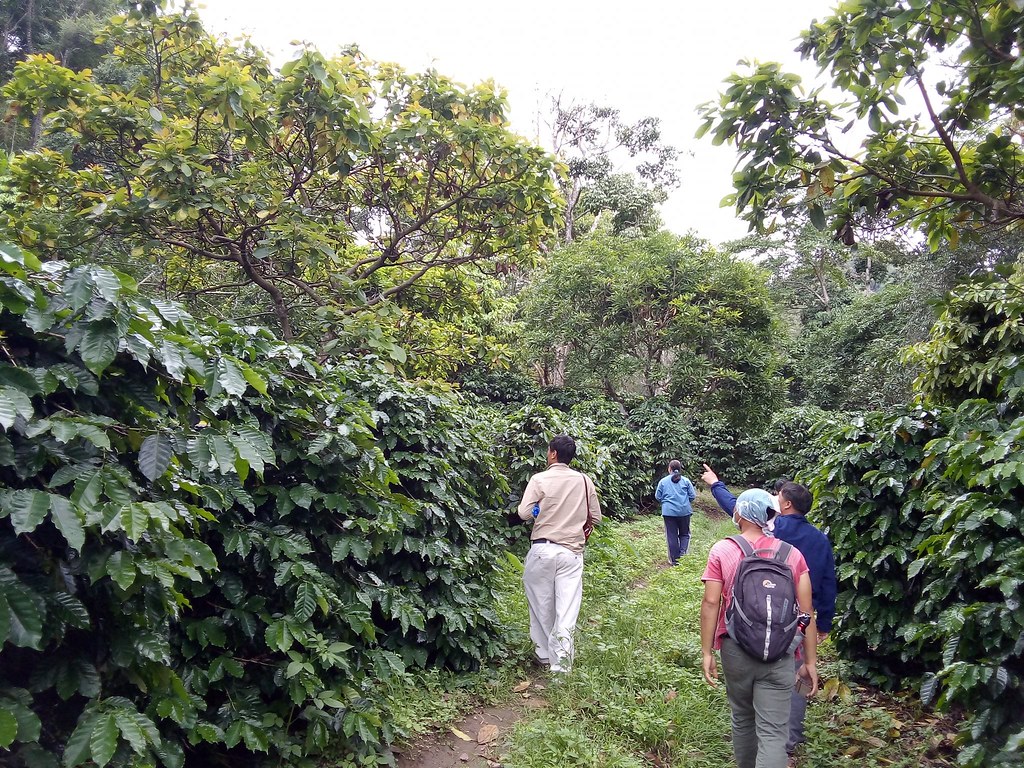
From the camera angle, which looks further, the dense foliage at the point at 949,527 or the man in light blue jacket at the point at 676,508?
the man in light blue jacket at the point at 676,508

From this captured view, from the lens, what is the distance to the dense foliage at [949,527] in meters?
3.06

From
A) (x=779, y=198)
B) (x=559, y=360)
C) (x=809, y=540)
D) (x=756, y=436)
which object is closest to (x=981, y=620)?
(x=809, y=540)

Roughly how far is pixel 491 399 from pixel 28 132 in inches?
710

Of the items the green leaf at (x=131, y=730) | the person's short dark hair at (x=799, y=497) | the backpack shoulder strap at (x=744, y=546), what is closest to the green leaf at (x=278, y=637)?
the green leaf at (x=131, y=730)

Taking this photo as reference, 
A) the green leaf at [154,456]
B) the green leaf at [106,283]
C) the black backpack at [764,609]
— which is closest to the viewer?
the green leaf at [106,283]

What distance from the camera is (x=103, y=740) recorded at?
2.01 m

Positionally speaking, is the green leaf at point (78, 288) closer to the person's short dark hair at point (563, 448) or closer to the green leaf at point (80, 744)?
the green leaf at point (80, 744)

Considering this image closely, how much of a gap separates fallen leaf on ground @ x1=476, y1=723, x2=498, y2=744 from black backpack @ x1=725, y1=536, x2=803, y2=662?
1789 millimetres

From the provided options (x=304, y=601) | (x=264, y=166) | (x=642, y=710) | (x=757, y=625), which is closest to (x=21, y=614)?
(x=304, y=601)

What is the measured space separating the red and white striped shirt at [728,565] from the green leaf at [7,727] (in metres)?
2.73

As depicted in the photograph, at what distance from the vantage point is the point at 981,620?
311 centimetres

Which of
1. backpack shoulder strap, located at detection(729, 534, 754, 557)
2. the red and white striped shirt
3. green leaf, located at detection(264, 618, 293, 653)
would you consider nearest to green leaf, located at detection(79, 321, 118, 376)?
green leaf, located at detection(264, 618, 293, 653)

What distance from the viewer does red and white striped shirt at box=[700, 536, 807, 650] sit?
3.31 meters

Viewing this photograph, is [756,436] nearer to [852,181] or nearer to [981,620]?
[852,181]
